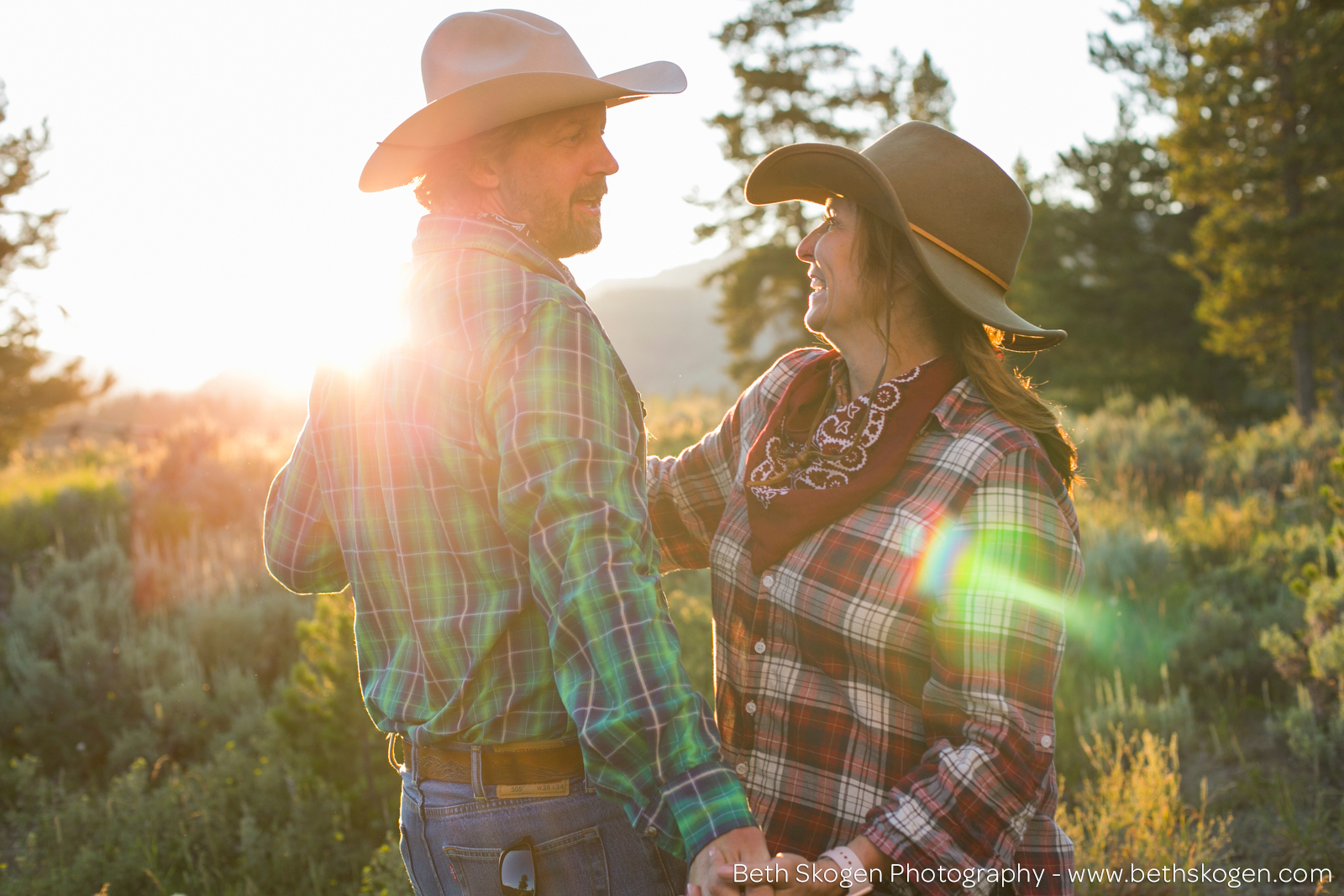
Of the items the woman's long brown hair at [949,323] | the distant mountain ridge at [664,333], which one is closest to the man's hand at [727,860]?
the woman's long brown hair at [949,323]

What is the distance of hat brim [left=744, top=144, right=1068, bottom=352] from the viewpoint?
1.94 metres

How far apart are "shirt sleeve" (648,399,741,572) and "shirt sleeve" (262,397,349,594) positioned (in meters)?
0.94

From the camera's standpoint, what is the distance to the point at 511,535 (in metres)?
1.59

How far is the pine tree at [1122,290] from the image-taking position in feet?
81.6

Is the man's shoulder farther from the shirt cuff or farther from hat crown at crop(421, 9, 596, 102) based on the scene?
the shirt cuff

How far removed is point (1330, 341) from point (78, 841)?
25732 mm

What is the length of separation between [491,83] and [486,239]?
1.02ft

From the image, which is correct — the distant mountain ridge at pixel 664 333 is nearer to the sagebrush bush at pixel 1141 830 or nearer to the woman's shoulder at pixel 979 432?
the sagebrush bush at pixel 1141 830

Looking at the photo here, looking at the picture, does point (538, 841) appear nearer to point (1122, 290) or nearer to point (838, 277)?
point (838, 277)

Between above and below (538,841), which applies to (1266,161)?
above

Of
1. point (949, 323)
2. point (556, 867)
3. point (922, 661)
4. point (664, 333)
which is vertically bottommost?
point (556, 867)

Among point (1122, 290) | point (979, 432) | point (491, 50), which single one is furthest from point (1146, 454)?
point (1122, 290)

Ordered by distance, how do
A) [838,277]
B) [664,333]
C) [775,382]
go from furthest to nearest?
1. [664,333]
2. [775,382]
3. [838,277]

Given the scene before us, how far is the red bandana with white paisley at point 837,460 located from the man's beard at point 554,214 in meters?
0.71
